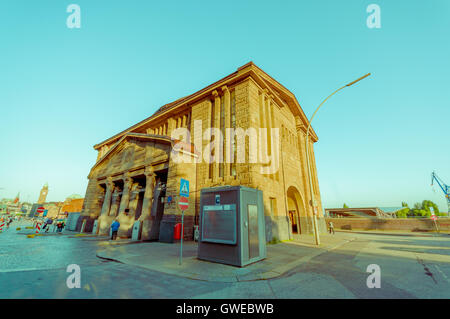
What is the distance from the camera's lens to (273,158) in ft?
53.8

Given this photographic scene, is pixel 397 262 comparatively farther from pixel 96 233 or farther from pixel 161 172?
pixel 96 233

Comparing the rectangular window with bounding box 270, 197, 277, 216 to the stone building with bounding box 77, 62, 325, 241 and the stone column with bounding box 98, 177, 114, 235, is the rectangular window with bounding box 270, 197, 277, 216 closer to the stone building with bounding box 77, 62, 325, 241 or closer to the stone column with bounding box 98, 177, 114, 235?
the stone building with bounding box 77, 62, 325, 241

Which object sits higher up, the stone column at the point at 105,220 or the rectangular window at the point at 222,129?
the rectangular window at the point at 222,129

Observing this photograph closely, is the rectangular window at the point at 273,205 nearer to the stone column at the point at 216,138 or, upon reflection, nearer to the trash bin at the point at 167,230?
the stone column at the point at 216,138

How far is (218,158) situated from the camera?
1520 cm

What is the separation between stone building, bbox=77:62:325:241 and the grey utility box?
199 inches

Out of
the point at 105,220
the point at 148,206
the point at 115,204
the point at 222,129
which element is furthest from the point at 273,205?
the point at 115,204

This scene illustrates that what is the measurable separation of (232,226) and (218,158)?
8.53 m

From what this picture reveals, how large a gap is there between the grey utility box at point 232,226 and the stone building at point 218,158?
5.05m

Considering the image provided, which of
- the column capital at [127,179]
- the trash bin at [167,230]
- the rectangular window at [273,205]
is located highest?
the column capital at [127,179]

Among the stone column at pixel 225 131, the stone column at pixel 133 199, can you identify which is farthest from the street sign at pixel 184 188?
the stone column at pixel 133 199

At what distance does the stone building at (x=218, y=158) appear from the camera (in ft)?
46.7
